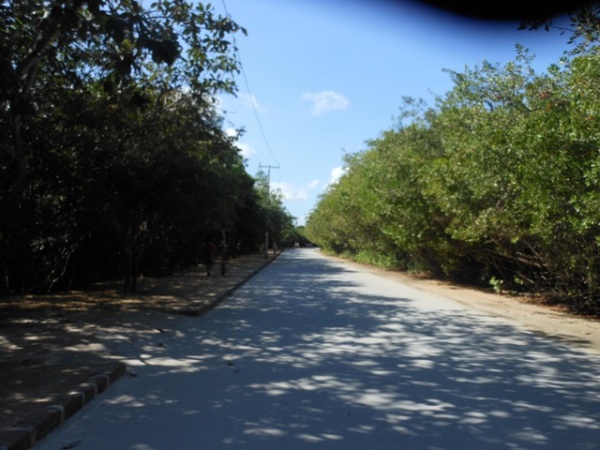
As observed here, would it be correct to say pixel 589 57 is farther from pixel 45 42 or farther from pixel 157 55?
pixel 45 42

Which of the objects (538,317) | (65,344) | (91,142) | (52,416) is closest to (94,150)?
(91,142)

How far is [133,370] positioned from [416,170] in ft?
54.7

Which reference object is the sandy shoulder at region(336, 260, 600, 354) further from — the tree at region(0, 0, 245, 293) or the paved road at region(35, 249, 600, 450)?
the tree at region(0, 0, 245, 293)

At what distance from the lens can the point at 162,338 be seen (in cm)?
938

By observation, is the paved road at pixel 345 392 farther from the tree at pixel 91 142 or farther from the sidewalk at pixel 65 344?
the tree at pixel 91 142

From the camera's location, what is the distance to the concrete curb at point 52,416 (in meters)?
4.29

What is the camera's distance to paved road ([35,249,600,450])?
15.3ft

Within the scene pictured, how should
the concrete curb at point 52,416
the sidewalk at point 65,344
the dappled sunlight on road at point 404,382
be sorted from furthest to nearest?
the sidewalk at point 65,344 < the dappled sunlight on road at point 404,382 < the concrete curb at point 52,416

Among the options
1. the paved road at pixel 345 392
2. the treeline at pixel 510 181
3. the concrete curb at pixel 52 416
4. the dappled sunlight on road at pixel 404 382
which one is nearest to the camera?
the concrete curb at pixel 52 416

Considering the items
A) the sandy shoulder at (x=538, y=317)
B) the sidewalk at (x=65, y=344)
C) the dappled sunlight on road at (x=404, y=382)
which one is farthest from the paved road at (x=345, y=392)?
the sandy shoulder at (x=538, y=317)

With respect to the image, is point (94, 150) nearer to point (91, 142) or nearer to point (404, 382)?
point (91, 142)

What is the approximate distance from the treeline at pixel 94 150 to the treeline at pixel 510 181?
6.62 metres

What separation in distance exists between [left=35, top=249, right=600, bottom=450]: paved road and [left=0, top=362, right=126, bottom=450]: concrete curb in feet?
0.30

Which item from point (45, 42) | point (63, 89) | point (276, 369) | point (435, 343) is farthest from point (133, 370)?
point (63, 89)
